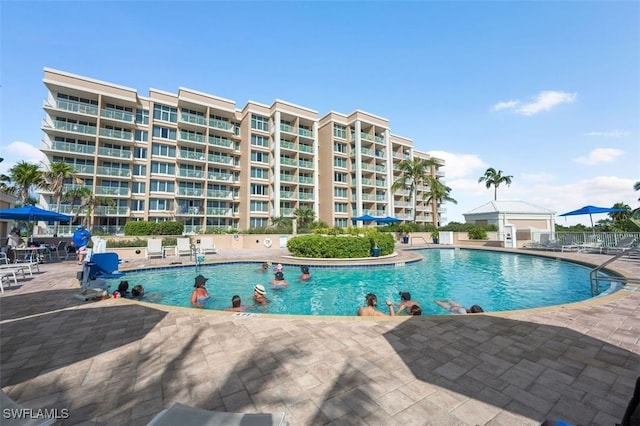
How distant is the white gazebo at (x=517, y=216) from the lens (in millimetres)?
29859

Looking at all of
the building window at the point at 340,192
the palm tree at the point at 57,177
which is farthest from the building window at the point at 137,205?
the building window at the point at 340,192

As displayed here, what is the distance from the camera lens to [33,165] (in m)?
24.2

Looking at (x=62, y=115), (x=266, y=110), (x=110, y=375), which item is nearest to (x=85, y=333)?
(x=110, y=375)

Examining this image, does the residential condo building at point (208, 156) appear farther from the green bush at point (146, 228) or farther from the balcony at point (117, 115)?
the green bush at point (146, 228)

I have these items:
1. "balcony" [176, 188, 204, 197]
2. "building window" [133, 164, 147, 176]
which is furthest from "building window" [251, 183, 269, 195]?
"building window" [133, 164, 147, 176]

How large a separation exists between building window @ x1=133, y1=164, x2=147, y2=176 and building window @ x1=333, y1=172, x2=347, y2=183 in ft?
81.6

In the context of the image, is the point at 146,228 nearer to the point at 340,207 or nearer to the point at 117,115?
the point at 117,115

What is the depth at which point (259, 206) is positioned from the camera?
35.1 m

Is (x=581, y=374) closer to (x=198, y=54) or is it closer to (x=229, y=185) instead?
(x=198, y=54)

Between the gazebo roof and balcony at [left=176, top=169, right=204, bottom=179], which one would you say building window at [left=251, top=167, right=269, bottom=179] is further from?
the gazebo roof

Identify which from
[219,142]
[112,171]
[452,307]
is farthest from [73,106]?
[452,307]

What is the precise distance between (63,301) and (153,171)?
93.7 feet

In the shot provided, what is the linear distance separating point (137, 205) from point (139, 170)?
14.0ft

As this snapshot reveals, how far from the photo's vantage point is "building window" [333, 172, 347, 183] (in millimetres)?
39362
